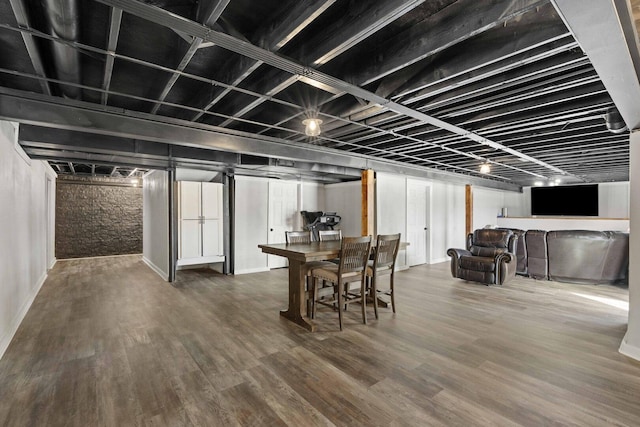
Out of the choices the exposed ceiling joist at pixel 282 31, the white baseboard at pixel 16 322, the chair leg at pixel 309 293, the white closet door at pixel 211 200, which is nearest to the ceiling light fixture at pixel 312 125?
the exposed ceiling joist at pixel 282 31

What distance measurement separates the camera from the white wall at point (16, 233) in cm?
292

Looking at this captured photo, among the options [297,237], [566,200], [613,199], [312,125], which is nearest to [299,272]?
[297,237]

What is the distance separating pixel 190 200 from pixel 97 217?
4.64 meters

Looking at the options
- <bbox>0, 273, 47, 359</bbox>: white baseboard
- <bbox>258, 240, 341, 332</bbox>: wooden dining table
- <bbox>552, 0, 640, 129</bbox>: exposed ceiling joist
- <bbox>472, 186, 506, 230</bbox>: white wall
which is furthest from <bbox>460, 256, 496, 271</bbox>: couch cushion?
<bbox>0, 273, 47, 359</bbox>: white baseboard

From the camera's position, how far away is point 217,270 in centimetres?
676

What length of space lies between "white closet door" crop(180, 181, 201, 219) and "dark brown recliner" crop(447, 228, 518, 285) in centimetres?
506

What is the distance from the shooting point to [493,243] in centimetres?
569

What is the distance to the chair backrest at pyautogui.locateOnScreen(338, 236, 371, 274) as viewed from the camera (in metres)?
3.25

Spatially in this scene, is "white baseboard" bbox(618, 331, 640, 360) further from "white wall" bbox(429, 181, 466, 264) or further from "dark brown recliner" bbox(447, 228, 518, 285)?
"white wall" bbox(429, 181, 466, 264)

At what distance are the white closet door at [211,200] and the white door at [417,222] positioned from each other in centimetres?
433

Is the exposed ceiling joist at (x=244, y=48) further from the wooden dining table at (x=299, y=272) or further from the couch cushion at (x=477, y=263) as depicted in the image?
the couch cushion at (x=477, y=263)

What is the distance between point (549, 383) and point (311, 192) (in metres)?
6.06

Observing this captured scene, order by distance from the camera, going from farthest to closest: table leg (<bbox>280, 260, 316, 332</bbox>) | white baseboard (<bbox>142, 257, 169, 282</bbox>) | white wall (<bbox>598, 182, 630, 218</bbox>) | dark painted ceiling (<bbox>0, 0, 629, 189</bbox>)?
white wall (<bbox>598, 182, 630, 218</bbox>), white baseboard (<bbox>142, 257, 169, 282</bbox>), table leg (<bbox>280, 260, 316, 332</bbox>), dark painted ceiling (<bbox>0, 0, 629, 189</bbox>)

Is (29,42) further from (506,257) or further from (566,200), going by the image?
(566,200)
